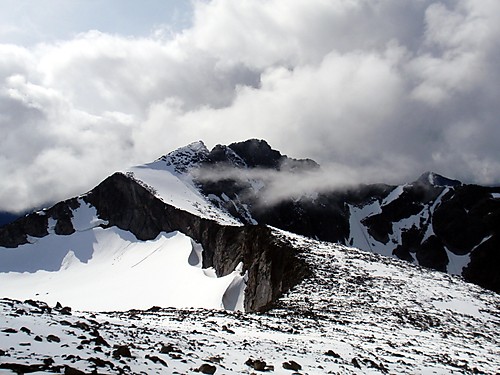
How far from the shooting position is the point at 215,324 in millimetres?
24750

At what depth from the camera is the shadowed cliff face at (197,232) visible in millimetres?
53500

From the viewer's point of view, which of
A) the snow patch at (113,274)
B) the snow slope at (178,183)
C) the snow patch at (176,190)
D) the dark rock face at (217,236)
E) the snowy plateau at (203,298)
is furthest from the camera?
the snow slope at (178,183)

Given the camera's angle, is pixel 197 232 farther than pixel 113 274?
No

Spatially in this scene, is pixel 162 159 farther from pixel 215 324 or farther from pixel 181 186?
pixel 215 324

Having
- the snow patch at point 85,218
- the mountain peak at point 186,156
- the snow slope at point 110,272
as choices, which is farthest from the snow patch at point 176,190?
the snow patch at point 85,218

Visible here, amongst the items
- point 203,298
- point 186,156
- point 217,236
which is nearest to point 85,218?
point 186,156

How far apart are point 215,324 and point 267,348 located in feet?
24.5

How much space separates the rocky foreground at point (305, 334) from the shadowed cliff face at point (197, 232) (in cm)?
625

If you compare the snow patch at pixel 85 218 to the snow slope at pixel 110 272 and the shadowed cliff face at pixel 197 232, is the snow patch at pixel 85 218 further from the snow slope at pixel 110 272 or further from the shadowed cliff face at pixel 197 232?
the shadowed cliff face at pixel 197 232

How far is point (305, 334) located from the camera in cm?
2422

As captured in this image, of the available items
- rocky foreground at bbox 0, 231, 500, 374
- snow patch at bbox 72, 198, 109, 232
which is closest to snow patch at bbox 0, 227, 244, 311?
snow patch at bbox 72, 198, 109, 232

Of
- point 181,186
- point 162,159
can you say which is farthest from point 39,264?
point 162,159

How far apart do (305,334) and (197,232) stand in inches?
3084

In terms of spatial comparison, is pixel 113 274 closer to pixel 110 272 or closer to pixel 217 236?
pixel 110 272
